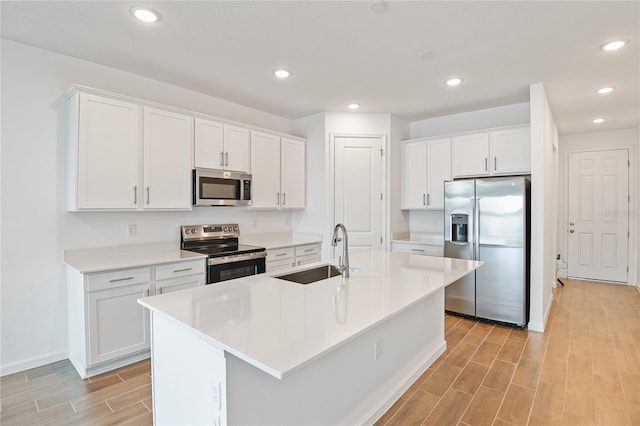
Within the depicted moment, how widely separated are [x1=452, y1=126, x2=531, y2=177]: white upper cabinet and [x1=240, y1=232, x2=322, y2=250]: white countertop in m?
2.09

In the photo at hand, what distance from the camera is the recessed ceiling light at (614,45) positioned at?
255 centimetres

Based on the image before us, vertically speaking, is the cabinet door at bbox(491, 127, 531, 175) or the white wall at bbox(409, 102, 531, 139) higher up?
the white wall at bbox(409, 102, 531, 139)

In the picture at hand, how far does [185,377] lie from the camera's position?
60.1 inches

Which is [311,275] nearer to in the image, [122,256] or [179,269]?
[179,269]

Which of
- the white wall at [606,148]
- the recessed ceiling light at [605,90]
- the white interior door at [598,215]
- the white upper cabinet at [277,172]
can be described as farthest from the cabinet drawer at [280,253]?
the white interior door at [598,215]

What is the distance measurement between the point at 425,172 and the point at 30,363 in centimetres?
459

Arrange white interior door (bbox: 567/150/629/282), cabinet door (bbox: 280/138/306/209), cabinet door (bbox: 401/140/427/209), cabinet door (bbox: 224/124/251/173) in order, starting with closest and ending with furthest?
1. cabinet door (bbox: 224/124/251/173)
2. cabinet door (bbox: 280/138/306/209)
3. cabinet door (bbox: 401/140/427/209)
4. white interior door (bbox: 567/150/629/282)

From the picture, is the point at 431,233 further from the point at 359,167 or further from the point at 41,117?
the point at 41,117

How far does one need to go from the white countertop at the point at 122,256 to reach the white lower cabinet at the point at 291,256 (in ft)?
2.98

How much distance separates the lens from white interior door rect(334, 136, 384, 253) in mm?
4551

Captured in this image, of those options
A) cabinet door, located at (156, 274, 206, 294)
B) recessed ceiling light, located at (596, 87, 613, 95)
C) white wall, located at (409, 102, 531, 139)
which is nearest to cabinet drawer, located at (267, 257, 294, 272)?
cabinet door, located at (156, 274, 206, 294)

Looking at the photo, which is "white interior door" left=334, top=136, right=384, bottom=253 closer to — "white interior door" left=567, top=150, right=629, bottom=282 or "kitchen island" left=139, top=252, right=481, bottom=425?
"kitchen island" left=139, top=252, right=481, bottom=425

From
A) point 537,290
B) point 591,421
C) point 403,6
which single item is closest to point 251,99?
point 403,6

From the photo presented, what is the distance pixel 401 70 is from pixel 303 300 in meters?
2.42
